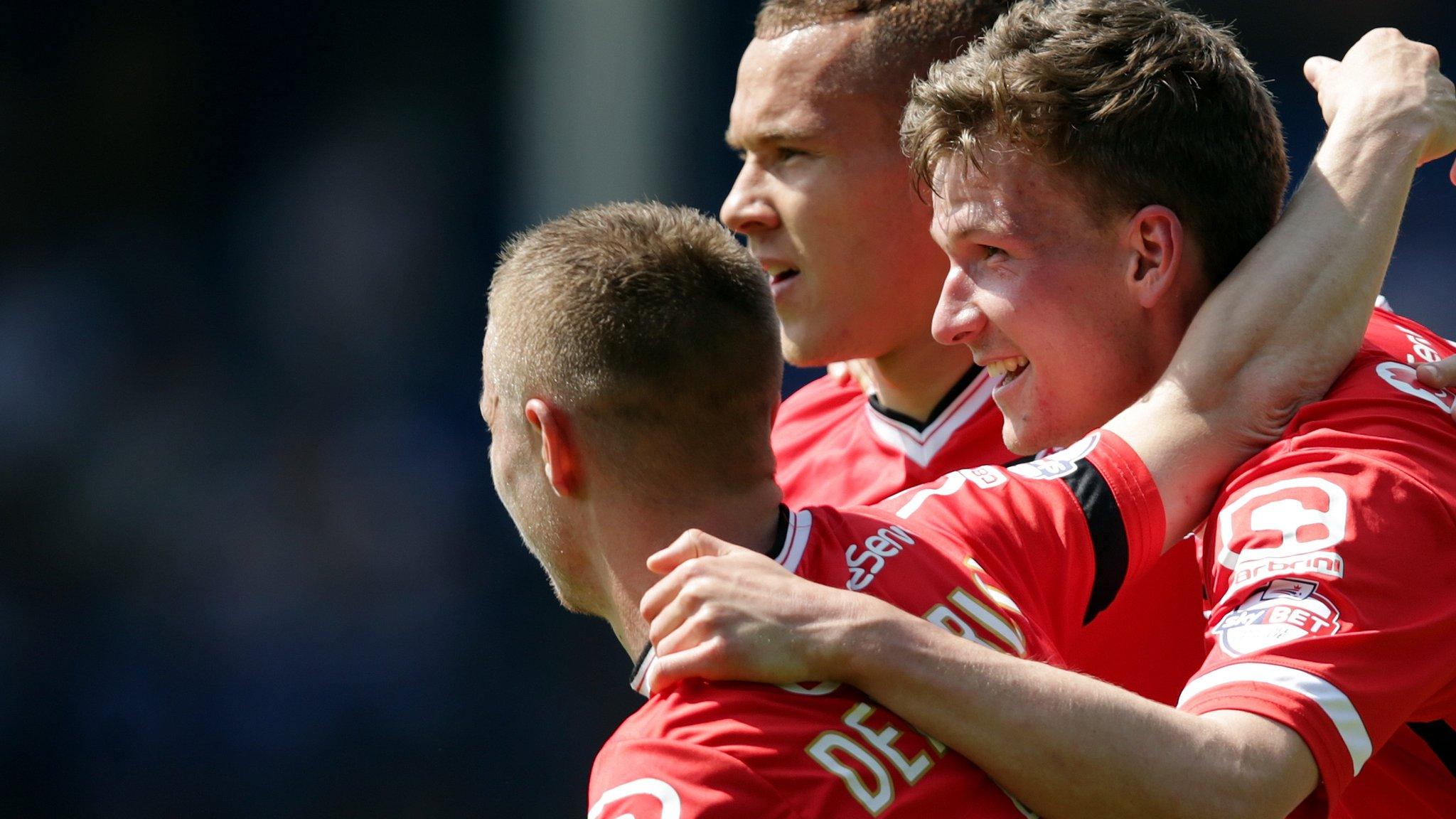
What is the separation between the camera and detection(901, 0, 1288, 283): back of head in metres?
2.03

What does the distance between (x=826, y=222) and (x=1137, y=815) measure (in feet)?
5.48

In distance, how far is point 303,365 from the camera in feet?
17.3

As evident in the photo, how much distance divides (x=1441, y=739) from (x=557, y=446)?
1269mm

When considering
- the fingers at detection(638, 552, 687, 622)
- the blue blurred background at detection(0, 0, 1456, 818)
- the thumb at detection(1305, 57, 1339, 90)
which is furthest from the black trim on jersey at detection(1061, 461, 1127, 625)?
the blue blurred background at detection(0, 0, 1456, 818)

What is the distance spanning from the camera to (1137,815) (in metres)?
1.50

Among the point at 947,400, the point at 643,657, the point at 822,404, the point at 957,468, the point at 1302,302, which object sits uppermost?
the point at 1302,302

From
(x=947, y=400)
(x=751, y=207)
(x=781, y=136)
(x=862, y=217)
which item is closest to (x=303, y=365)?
(x=751, y=207)

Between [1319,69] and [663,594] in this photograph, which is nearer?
[663,594]

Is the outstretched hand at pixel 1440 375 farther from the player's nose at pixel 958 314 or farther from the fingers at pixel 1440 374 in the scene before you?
the player's nose at pixel 958 314

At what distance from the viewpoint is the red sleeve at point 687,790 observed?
1374 millimetres

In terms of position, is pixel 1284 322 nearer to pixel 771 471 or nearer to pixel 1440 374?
pixel 1440 374

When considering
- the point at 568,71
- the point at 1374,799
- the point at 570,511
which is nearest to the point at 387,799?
the point at 568,71

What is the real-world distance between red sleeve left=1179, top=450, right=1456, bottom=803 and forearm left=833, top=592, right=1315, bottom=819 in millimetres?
90

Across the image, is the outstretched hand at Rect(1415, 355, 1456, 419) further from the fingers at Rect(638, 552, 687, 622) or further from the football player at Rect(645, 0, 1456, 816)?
the fingers at Rect(638, 552, 687, 622)
